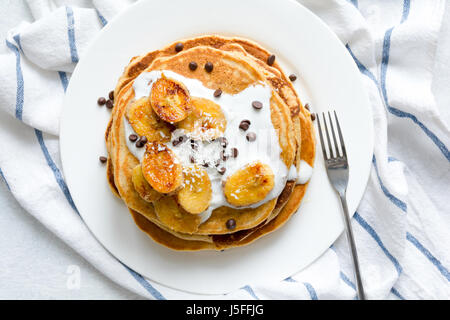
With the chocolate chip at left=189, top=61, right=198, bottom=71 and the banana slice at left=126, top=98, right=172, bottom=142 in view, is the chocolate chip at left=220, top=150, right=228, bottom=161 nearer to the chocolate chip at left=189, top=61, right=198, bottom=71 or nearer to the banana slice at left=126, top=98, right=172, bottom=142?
the banana slice at left=126, top=98, right=172, bottom=142

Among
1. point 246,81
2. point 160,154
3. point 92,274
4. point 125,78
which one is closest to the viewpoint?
point 160,154

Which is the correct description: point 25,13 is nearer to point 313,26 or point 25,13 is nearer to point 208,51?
point 208,51

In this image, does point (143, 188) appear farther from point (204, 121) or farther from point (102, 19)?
point (102, 19)

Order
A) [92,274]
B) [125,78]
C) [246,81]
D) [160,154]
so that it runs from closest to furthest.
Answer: [160,154] < [246,81] < [125,78] < [92,274]

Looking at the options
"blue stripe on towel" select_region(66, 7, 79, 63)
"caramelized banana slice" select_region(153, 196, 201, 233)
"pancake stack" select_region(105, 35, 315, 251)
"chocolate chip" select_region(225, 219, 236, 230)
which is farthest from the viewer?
"blue stripe on towel" select_region(66, 7, 79, 63)

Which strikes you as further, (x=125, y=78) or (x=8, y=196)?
(x=8, y=196)

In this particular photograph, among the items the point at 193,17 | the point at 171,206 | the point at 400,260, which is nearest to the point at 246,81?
the point at 193,17

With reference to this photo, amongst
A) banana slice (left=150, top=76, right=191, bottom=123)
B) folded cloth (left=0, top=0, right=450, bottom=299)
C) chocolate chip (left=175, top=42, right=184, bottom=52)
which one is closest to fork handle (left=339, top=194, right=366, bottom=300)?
folded cloth (left=0, top=0, right=450, bottom=299)
